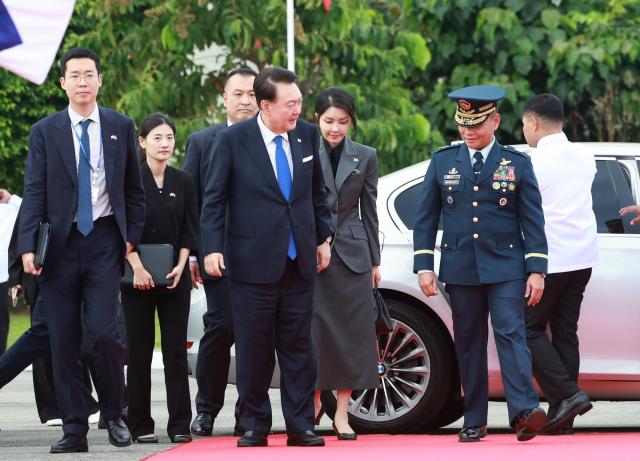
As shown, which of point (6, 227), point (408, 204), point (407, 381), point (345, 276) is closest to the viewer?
point (345, 276)

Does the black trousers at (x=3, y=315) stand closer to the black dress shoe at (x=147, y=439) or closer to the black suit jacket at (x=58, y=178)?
the black dress shoe at (x=147, y=439)

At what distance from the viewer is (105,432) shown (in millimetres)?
10391

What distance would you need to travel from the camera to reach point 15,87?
27.7 meters

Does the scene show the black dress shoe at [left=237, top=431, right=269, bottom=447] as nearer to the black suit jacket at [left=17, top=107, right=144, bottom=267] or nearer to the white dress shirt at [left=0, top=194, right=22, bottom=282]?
the black suit jacket at [left=17, top=107, right=144, bottom=267]

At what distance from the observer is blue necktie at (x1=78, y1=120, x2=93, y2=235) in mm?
8953

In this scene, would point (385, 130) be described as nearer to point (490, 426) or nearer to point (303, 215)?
point (490, 426)

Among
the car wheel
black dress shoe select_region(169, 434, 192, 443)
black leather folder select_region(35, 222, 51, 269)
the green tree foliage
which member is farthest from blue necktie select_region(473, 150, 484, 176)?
the green tree foliage

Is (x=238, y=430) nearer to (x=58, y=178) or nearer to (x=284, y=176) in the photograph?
(x=284, y=176)

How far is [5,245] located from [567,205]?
3.94 metres

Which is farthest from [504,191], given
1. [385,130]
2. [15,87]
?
[15,87]

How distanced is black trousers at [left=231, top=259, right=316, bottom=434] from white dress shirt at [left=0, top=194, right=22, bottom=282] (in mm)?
3061

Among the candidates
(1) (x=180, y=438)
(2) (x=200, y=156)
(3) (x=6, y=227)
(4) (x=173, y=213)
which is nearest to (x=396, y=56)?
(3) (x=6, y=227)

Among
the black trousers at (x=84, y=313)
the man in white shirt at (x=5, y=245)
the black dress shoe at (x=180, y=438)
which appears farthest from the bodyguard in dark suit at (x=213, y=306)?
the man in white shirt at (x=5, y=245)

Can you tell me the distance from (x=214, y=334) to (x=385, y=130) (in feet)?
34.5
